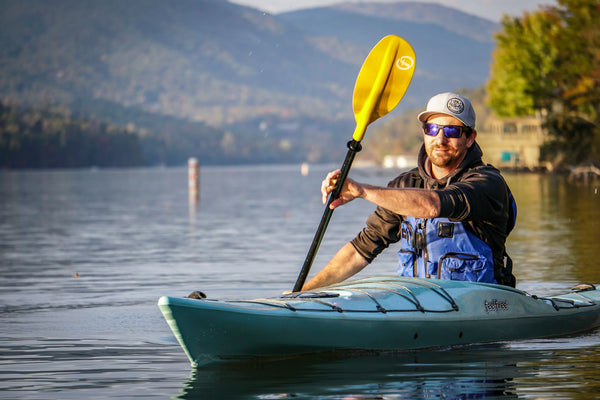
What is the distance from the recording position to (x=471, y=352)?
9.02 meters

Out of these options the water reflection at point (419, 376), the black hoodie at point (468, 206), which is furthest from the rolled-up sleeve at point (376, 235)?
the water reflection at point (419, 376)

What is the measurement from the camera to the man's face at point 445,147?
8.84 meters

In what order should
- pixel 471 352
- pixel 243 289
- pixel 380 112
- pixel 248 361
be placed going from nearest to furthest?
pixel 248 361 → pixel 471 352 → pixel 380 112 → pixel 243 289

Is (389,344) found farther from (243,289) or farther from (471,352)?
(243,289)

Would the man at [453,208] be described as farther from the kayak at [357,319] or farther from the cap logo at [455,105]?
the kayak at [357,319]

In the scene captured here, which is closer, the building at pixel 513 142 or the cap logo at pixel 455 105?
the cap logo at pixel 455 105

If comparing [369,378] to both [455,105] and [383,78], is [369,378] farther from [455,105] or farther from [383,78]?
[383,78]

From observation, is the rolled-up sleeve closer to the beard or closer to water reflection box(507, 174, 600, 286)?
the beard

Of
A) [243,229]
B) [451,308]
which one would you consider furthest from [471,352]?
[243,229]

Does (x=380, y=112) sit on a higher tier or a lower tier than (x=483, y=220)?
higher

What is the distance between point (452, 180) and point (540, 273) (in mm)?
6880

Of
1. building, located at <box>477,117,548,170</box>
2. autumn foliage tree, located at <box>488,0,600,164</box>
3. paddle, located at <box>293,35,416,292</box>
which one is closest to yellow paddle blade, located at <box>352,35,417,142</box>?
paddle, located at <box>293,35,416,292</box>

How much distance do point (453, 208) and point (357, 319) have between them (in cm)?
115

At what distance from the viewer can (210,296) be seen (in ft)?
44.3
